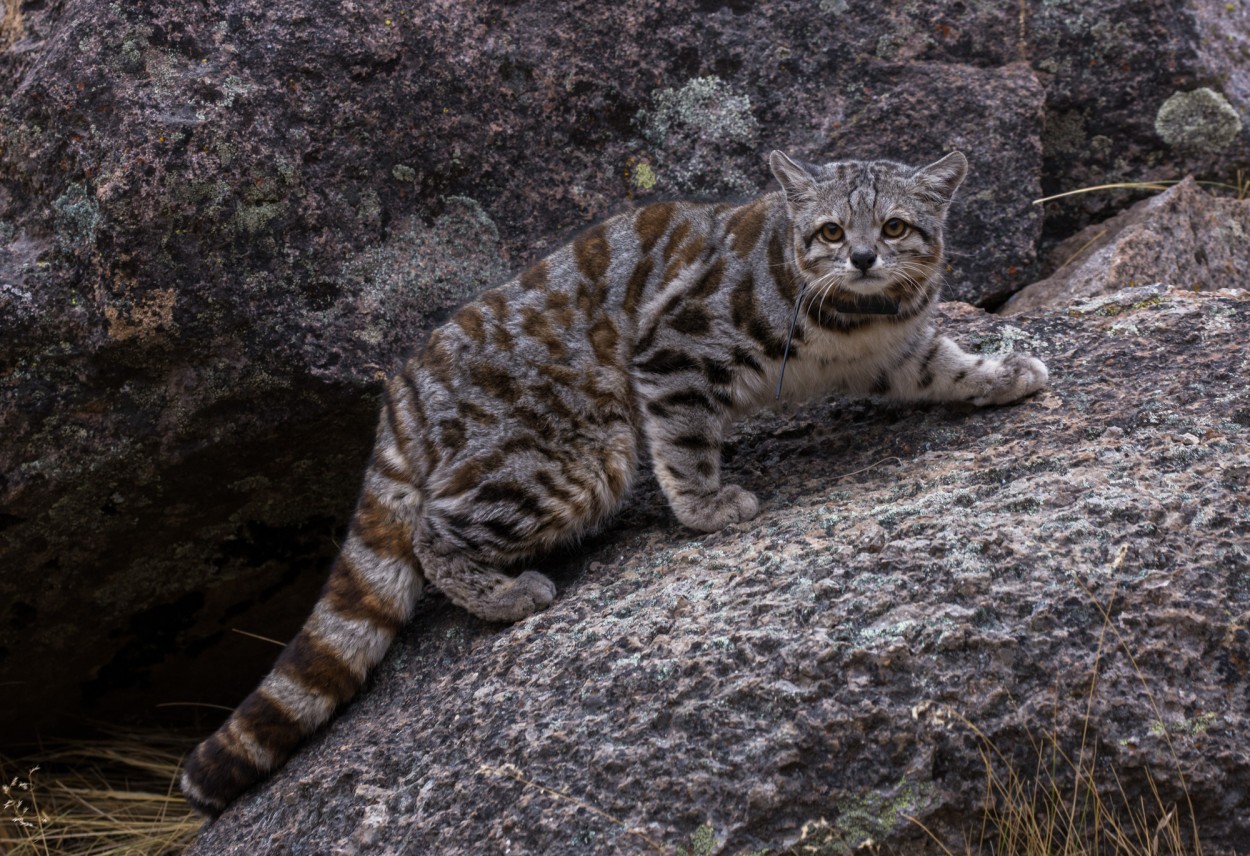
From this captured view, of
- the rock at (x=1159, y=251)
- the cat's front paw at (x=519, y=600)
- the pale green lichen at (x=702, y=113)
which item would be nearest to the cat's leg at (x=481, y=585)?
the cat's front paw at (x=519, y=600)

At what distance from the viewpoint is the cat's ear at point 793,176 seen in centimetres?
453

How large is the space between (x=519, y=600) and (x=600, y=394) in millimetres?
878

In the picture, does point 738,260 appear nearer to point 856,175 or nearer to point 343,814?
point 856,175

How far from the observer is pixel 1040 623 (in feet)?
10.5

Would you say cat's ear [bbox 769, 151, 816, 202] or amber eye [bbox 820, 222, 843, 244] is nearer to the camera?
amber eye [bbox 820, 222, 843, 244]

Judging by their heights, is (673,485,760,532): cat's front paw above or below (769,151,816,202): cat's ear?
below

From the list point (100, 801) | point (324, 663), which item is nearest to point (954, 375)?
point (324, 663)

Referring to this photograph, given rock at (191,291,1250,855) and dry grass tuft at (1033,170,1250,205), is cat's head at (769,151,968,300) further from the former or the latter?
dry grass tuft at (1033,170,1250,205)

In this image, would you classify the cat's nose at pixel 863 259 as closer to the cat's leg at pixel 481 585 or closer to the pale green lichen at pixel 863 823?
the cat's leg at pixel 481 585

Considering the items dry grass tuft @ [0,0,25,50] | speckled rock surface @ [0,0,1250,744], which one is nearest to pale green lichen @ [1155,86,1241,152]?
speckled rock surface @ [0,0,1250,744]

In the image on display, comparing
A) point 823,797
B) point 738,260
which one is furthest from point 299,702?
Result: point 738,260

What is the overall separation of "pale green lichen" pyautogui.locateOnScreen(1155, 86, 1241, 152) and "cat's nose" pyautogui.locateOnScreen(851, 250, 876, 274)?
2.88m

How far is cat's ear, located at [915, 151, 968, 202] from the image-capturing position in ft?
14.7

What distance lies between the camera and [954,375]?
14.9 feet
